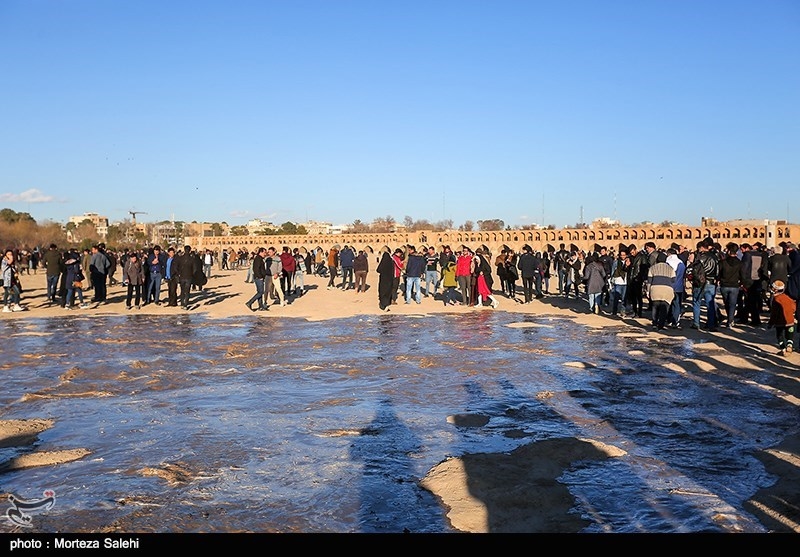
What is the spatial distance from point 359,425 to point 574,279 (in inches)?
664

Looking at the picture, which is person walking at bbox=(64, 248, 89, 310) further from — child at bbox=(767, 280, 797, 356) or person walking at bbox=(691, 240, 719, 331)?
child at bbox=(767, 280, 797, 356)

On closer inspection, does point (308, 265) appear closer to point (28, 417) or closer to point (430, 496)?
point (28, 417)

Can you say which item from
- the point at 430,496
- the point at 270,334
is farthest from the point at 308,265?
the point at 430,496

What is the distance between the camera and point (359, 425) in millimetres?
7312

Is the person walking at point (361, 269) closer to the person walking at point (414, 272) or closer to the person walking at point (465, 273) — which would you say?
the person walking at point (414, 272)

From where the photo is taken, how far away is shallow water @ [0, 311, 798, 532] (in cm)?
493

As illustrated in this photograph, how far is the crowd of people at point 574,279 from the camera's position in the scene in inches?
565

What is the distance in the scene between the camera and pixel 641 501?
16.6 ft

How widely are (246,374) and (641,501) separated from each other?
6577 mm

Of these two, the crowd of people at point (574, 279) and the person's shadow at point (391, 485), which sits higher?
the crowd of people at point (574, 279)

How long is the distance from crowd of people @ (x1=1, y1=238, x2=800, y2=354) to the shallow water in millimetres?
1650

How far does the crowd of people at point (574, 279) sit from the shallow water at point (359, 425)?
1650 mm

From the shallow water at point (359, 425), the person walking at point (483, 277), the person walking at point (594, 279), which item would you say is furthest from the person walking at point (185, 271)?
the person walking at point (594, 279)
